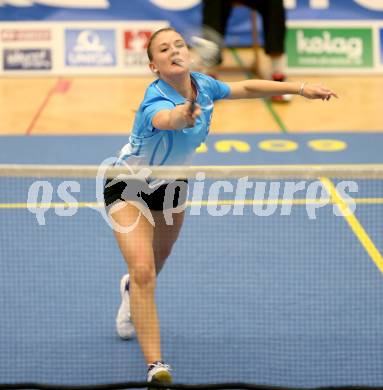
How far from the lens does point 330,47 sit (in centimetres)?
1097

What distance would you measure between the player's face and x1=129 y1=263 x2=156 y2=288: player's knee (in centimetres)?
95

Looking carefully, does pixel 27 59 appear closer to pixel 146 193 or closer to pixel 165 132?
pixel 146 193

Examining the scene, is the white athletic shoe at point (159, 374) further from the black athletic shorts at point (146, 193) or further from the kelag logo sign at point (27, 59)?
the kelag logo sign at point (27, 59)

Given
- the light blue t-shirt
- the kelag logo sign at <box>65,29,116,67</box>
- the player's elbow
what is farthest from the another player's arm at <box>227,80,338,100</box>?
the kelag logo sign at <box>65,29,116,67</box>

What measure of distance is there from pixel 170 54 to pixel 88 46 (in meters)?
6.78

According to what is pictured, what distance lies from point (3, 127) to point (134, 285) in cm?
542

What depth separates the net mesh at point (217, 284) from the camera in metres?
4.73

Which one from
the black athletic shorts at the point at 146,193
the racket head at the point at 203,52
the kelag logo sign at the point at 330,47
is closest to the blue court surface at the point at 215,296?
the black athletic shorts at the point at 146,193

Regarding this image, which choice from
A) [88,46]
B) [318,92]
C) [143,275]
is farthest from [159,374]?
[88,46]

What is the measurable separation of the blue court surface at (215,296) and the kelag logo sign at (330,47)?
3685 mm

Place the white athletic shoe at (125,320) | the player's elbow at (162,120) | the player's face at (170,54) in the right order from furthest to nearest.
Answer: the white athletic shoe at (125,320)
the player's face at (170,54)
the player's elbow at (162,120)

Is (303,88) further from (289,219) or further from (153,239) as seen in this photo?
(289,219)

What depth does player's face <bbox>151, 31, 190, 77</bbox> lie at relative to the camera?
14.0 ft

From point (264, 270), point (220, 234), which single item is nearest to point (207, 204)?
point (220, 234)
